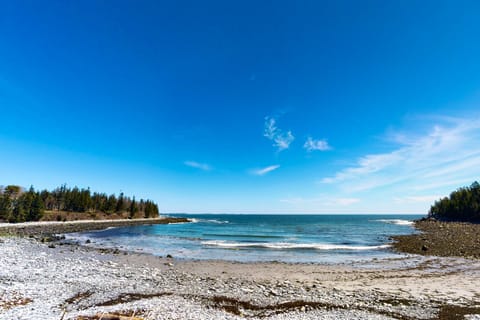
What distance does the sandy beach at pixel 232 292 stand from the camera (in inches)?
353

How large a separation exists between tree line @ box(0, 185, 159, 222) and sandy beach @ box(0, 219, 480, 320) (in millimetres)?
63144

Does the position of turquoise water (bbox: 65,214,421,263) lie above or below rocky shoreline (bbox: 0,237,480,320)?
below

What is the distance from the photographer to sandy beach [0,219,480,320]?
8977mm

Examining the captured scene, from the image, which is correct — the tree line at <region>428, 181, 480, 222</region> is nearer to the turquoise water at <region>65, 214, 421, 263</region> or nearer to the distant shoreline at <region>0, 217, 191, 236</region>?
the turquoise water at <region>65, 214, 421, 263</region>

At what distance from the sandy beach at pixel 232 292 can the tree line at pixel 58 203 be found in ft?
207

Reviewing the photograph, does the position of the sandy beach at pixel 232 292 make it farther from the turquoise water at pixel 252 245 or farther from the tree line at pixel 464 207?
the tree line at pixel 464 207

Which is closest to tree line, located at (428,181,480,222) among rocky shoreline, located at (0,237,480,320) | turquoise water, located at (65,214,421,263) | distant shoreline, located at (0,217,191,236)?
turquoise water, located at (65,214,421,263)

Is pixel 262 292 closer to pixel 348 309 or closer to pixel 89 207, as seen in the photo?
pixel 348 309

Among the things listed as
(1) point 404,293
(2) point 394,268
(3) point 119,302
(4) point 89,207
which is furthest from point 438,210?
(4) point 89,207

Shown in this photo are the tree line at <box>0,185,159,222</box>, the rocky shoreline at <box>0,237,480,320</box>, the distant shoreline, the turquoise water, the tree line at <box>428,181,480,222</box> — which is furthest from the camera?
the tree line at <box>428,181,480,222</box>

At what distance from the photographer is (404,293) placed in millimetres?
12070

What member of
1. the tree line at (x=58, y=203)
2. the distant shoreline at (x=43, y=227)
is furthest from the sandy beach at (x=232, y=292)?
the tree line at (x=58, y=203)

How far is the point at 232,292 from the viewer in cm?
1184

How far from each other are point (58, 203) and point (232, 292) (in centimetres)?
12258
